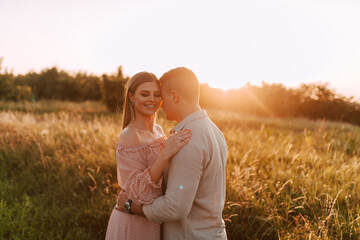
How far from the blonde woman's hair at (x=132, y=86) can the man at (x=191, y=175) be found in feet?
1.09

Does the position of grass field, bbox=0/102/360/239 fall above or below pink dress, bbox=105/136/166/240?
below

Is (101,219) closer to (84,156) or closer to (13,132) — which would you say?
(84,156)

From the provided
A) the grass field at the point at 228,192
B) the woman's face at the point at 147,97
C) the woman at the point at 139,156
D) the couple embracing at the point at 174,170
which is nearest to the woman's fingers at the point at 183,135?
the couple embracing at the point at 174,170

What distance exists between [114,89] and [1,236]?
19504 millimetres

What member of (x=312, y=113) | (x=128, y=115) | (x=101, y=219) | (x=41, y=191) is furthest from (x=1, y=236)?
(x=312, y=113)

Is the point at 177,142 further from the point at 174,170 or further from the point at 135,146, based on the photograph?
the point at 135,146

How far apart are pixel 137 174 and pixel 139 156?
20cm

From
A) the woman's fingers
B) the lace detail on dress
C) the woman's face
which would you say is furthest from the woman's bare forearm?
the woman's face

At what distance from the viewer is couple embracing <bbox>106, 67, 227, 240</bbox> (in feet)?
5.86

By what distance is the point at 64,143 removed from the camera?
686 centimetres

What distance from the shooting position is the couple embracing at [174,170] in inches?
70.3

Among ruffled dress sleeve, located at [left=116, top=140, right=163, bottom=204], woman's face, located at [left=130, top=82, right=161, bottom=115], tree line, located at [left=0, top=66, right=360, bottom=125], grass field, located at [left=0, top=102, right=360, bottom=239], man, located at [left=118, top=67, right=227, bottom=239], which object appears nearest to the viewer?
man, located at [left=118, top=67, right=227, bottom=239]

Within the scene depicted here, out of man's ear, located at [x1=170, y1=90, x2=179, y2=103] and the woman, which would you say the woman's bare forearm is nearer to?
the woman

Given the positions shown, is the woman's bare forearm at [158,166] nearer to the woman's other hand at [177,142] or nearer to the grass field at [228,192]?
the woman's other hand at [177,142]
